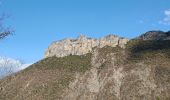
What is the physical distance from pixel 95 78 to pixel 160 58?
81.1ft

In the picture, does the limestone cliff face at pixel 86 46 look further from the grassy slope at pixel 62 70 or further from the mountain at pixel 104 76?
the mountain at pixel 104 76

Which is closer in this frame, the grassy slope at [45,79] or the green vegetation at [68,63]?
the grassy slope at [45,79]

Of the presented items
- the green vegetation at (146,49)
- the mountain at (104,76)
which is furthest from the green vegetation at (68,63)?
the green vegetation at (146,49)

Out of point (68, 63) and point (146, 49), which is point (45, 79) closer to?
point (68, 63)

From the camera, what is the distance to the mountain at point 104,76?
141250mm

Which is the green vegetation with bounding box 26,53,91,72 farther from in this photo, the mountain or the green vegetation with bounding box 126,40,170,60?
the green vegetation with bounding box 126,40,170,60

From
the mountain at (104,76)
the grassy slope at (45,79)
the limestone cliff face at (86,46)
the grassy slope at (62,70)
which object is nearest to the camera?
the mountain at (104,76)

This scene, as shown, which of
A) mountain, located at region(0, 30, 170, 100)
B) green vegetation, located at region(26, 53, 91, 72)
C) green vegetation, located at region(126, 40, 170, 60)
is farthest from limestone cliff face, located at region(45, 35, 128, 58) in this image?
green vegetation, located at region(126, 40, 170, 60)

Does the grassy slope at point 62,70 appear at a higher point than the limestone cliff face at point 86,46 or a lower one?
lower

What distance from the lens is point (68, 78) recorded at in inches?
6319

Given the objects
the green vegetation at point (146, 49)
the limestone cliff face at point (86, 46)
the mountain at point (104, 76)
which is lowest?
the mountain at point (104, 76)

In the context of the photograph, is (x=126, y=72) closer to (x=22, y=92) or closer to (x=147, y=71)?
(x=147, y=71)

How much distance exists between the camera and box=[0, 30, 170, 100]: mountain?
141250mm

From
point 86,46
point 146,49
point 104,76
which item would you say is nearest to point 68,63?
point 104,76
